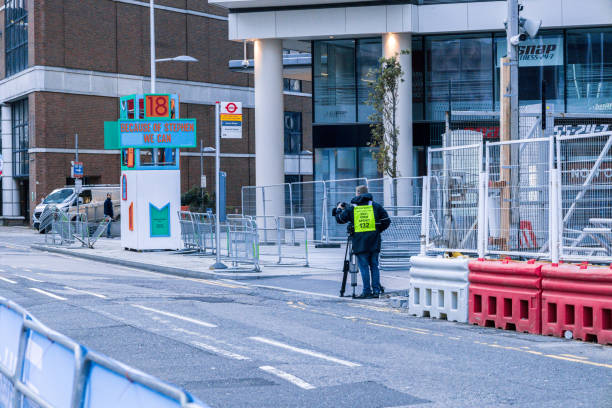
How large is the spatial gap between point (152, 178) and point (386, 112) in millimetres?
8033

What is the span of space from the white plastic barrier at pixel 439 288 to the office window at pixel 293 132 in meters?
50.9

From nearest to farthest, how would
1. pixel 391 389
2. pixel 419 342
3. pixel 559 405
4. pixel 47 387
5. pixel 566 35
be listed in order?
pixel 47 387, pixel 559 405, pixel 391 389, pixel 419 342, pixel 566 35

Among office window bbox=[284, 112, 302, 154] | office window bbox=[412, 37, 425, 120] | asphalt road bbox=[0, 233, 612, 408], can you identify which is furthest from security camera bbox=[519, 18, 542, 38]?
office window bbox=[284, 112, 302, 154]

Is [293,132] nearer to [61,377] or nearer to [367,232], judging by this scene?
[367,232]

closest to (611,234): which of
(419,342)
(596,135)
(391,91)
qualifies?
(596,135)

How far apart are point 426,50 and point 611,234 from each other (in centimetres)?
2025

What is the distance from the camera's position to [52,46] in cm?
4794

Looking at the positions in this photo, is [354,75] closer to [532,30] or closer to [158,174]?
[158,174]

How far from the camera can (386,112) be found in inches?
1120

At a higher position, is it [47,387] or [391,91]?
[391,91]

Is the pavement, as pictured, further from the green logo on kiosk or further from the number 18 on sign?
the number 18 on sign

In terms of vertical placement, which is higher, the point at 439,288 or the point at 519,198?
the point at 519,198

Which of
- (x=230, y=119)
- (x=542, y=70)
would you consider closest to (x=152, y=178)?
(x=230, y=119)

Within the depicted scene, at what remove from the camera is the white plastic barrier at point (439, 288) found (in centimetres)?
1215
